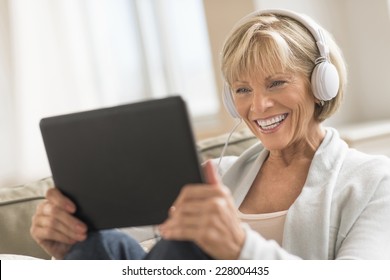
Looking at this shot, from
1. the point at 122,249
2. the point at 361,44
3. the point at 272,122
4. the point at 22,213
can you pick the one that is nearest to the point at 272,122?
the point at 272,122

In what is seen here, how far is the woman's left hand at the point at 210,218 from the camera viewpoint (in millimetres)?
769

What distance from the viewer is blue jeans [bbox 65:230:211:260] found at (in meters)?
0.88

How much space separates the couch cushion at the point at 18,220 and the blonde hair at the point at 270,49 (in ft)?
1.88

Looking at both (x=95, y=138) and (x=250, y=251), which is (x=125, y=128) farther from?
(x=250, y=251)

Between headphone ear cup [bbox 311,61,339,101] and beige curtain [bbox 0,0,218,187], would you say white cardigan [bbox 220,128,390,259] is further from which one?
beige curtain [bbox 0,0,218,187]

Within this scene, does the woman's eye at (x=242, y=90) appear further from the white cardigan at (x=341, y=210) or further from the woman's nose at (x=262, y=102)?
the white cardigan at (x=341, y=210)

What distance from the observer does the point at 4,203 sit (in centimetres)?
149

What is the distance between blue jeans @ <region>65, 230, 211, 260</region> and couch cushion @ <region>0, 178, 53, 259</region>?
0.46 m

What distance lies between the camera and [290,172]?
119 cm

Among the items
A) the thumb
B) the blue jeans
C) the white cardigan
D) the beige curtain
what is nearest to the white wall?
the beige curtain

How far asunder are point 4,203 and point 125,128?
74 centimetres

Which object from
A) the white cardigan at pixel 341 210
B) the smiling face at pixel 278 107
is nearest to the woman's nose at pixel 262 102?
the smiling face at pixel 278 107

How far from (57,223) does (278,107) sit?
1.32 feet
